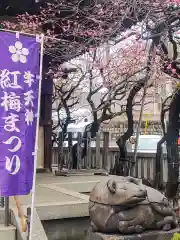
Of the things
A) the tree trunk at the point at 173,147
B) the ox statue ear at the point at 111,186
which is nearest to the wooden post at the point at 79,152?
the tree trunk at the point at 173,147

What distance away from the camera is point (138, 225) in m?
5.07

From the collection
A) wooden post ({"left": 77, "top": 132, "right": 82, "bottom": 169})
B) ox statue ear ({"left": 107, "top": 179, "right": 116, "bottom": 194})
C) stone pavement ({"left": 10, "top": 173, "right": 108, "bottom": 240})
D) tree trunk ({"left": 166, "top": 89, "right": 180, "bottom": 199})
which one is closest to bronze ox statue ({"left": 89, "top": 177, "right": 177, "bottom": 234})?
ox statue ear ({"left": 107, "top": 179, "right": 116, "bottom": 194})

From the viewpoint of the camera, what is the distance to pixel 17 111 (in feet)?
15.8

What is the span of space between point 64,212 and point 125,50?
259 inches

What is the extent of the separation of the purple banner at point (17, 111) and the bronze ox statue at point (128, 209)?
3.31ft

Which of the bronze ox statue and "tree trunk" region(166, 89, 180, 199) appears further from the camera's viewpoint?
"tree trunk" region(166, 89, 180, 199)

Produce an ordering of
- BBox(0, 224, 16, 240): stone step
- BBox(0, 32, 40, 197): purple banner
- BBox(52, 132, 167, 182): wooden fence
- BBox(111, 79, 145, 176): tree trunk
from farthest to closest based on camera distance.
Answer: BBox(52, 132, 167, 182): wooden fence < BBox(111, 79, 145, 176): tree trunk < BBox(0, 224, 16, 240): stone step < BBox(0, 32, 40, 197): purple banner

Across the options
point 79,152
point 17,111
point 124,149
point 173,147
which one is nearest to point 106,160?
point 79,152

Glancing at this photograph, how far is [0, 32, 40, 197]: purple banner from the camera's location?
4.75 metres

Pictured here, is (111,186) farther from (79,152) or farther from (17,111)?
(79,152)

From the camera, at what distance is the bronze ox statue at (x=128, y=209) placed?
16.5 ft

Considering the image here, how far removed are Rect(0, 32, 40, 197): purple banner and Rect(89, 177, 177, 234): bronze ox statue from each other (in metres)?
1.01

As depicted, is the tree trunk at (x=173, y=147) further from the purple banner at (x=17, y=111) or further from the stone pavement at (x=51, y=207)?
the purple banner at (x=17, y=111)

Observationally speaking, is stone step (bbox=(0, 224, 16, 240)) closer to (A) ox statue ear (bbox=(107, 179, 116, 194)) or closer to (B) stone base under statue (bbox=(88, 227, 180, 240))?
(B) stone base under statue (bbox=(88, 227, 180, 240))
